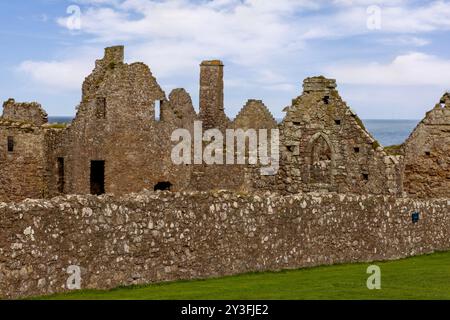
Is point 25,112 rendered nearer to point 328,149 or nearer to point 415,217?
point 328,149

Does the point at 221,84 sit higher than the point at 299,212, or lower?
higher

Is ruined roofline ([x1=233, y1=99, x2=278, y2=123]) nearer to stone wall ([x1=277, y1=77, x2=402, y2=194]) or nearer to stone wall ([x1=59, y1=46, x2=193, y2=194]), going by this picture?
stone wall ([x1=59, y1=46, x2=193, y2=194])

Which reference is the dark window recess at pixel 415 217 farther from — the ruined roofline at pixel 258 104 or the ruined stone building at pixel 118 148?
the ruined roofline at pixel 258 104

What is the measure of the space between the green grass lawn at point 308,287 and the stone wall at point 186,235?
1.36 ft

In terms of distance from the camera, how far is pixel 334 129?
26141 millimetres

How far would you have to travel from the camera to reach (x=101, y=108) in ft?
132

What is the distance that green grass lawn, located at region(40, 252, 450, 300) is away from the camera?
15289 mm

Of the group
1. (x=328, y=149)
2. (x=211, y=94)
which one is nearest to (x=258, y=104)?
(x=211, y=94)

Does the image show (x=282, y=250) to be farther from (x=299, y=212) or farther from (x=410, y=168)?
(x=410, y=168)

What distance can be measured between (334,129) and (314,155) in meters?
0.87

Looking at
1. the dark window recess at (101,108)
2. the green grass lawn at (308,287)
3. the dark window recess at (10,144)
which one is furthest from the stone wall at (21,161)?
the green grass lawn at (308,287)

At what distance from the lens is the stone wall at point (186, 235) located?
625 inches

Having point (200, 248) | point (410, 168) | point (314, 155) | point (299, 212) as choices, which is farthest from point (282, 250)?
point (410, 168)

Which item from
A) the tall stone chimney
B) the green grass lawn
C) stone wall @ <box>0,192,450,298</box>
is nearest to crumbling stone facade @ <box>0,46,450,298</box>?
stone wall @ <box>0,192,450,298</box>
